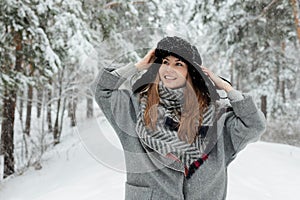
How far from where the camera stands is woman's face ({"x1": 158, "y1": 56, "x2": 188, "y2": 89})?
1509 millimetres

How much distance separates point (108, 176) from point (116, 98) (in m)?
3.77

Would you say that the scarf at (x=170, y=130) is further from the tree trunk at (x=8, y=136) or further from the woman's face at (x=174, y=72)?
the tree trunk at (x=8, y=136)

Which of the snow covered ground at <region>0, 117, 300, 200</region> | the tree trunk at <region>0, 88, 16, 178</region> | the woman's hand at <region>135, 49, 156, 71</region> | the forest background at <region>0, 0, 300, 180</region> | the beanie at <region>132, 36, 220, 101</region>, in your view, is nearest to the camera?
the beanie at <region>132, 36, 220, 101</region>

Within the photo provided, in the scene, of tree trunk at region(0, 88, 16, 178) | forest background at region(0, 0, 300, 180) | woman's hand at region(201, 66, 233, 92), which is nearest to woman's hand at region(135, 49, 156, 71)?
woman's hand at region(201, 66, 233, 92)

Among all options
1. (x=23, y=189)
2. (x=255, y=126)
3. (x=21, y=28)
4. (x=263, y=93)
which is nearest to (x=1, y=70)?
(x=21, y=28)

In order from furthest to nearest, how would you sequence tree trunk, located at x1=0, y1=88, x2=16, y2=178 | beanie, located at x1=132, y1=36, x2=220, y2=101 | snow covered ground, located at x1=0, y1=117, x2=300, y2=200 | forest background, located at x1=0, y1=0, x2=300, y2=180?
1. tree trunk, located at x1=0, y1=88, x2=16, y2=178
2. forest background, located at x1=0, y1=0, x2=300, y2=180
3. snow covered ground, located at x1=0, y1=117, x2=300, y2=200
4. beanie, located at x1=132, y1=36, x2=220, y2=101

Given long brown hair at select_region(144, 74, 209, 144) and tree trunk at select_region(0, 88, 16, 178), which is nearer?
long brown hair at select_region(144, 74, 209, 144)

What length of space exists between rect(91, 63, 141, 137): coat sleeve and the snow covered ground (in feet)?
0.34

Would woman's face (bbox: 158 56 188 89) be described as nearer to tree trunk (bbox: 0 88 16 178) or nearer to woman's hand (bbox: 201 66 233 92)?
woman's hand (bbox: 201 66 233 92)

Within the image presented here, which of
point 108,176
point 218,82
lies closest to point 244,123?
point 218,82

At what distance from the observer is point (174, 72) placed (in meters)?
1.52

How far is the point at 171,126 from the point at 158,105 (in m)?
0.11

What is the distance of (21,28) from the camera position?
247 inches

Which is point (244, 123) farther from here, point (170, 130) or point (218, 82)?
point (170, 130)
